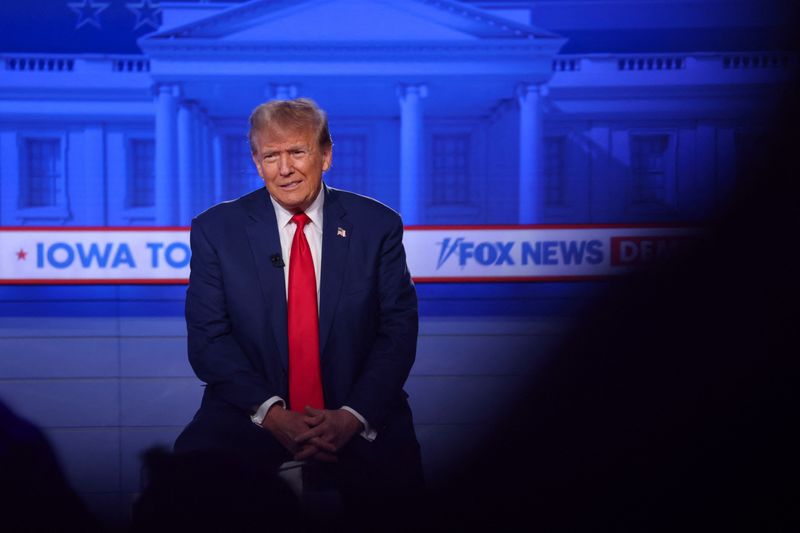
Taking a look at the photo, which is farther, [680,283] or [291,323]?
[680,283]

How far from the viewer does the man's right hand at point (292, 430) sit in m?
1.31

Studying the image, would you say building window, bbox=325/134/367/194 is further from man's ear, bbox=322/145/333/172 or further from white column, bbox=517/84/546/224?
man's ear, bbox=322/145/333/172

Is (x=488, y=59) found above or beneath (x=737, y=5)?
beneath

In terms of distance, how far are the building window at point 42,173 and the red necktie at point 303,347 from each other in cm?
163

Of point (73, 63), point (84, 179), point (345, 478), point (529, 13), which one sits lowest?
point (345, 478)

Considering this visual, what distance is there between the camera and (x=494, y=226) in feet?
8.80

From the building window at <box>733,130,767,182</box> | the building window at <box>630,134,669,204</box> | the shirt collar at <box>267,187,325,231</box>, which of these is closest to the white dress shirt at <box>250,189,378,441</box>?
the shirt collar at <box>267,187,325,231</box>

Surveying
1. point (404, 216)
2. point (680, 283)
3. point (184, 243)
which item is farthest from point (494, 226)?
point (184, 243)

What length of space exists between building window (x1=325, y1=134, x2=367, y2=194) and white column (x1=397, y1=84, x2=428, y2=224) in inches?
6.3

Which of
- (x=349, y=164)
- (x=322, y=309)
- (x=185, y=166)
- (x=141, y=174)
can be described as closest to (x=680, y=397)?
(x=349, y=164)

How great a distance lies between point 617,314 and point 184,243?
1.75 meters

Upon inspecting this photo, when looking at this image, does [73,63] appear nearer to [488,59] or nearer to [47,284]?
[47,284]

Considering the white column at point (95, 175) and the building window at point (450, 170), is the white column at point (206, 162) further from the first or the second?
the building window at point (450, 170)

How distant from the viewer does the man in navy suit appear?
1348mm
